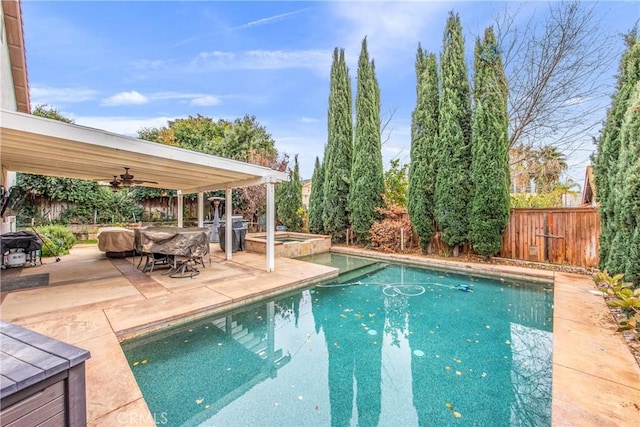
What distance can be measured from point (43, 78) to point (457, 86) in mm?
17090

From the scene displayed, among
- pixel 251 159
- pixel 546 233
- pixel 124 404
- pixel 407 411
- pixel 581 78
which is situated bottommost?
pixel 407 411

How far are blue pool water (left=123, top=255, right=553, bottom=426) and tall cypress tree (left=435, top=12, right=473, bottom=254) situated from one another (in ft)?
11.3

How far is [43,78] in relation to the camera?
12.2 meters

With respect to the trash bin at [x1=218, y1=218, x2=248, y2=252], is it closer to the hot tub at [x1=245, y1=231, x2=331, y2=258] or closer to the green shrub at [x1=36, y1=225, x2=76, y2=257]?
the hot tub at [x1=245, y1=231, x2=331, y2=258]

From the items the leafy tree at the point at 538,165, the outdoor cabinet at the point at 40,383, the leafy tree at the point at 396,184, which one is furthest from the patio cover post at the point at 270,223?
the leafy tree at the point at 538,165

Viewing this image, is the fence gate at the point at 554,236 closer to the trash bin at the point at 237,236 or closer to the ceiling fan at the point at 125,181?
the trash bin at the point at 237,236

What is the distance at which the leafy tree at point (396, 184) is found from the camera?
10844 millimetres

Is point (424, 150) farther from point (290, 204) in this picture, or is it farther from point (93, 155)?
point (93, 155)

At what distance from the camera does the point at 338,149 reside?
38.0 ft

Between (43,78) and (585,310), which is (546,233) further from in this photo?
(43,78)

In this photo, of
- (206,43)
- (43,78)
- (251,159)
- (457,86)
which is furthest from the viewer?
(251,159)

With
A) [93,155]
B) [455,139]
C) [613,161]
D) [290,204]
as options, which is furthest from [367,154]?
[93,155]

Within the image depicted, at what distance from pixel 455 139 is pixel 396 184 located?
128 inches

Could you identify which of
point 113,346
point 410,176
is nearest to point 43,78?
point 113,346
